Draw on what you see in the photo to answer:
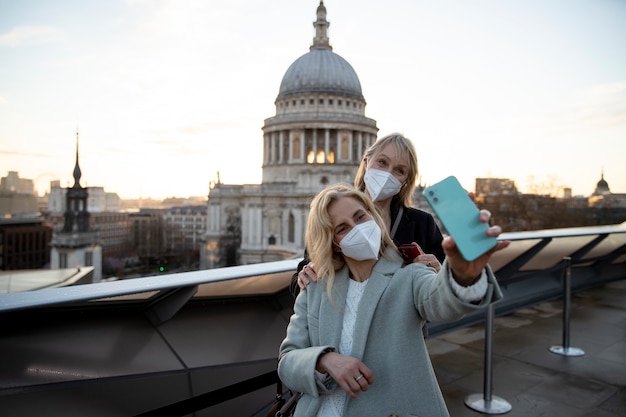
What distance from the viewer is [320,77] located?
60.9 meters

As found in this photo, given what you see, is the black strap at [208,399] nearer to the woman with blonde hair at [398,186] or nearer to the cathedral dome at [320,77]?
the woman with blonde hair at [398,186]

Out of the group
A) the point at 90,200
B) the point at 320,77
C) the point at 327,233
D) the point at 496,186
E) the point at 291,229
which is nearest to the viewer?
the point at 327,233

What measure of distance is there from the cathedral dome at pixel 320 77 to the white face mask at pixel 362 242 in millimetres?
59365

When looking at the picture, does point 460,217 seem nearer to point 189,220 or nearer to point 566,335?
point 566,335

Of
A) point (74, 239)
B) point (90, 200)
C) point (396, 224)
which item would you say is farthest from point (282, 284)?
point (90, 200)

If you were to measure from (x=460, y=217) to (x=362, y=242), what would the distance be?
478 mm

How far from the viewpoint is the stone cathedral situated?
49.8 meters

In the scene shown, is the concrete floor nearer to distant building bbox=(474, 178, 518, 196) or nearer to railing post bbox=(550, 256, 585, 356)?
railing post bbox=(550, 256, 585, 356)

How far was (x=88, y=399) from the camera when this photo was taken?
2514 millimetres

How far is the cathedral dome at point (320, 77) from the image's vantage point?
198ft

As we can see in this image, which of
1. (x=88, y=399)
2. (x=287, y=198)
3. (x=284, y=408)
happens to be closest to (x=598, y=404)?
(x=284, y=408)

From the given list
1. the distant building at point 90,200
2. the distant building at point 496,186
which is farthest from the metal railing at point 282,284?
the distant building at point 90,200

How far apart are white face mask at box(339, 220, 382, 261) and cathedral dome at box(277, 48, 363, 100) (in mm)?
59365

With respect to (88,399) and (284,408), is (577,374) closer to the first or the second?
(284,408)
